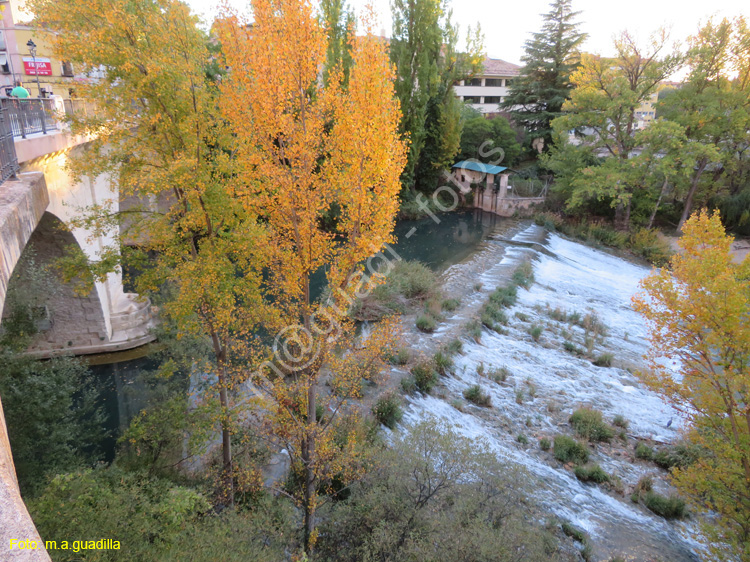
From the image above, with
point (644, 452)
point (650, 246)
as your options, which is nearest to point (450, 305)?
point (644, 452)

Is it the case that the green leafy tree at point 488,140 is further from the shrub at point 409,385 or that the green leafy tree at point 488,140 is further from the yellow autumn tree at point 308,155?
the yellow autumn tree at point 308,155

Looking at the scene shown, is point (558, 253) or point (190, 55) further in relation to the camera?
point (558, 253)

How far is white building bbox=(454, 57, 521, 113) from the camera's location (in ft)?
145

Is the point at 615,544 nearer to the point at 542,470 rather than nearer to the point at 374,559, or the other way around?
the point at 542,470

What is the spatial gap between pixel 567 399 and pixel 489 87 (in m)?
40.7

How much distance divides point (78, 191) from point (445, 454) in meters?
10.1

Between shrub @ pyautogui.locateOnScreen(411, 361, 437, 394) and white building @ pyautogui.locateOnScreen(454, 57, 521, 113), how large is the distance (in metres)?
38.4

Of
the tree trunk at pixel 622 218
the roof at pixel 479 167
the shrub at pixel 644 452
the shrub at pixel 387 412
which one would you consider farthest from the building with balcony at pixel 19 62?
the tree trunk at pixel 622 218

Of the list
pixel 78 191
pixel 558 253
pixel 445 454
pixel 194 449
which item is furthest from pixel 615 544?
pixel 558 253

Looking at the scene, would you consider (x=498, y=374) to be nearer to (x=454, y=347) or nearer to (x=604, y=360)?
(x=454, y=347)

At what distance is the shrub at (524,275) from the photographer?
18.2m

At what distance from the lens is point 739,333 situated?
7.00 metres

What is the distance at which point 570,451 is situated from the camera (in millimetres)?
9758

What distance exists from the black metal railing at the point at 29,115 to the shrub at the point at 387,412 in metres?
7.78
